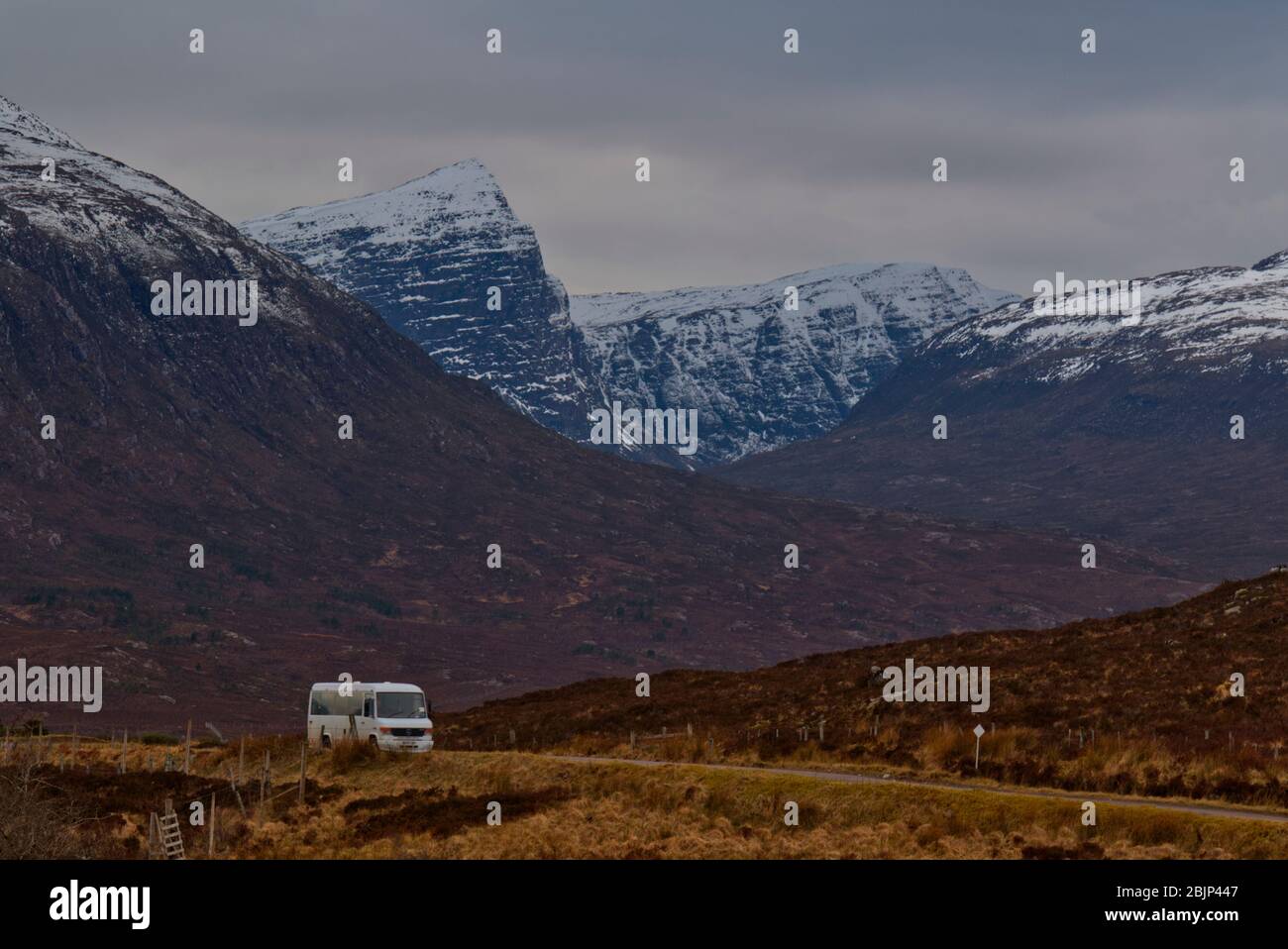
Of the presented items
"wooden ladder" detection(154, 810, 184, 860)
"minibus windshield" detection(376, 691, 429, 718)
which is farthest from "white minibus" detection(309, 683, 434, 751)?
"wooden ladder" detection(154, 810, 184, 860)

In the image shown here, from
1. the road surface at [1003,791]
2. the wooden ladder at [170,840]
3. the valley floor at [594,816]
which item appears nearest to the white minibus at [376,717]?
the valley floor at [594,816]

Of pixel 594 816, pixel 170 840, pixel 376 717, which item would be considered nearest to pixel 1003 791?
pixel 594 816

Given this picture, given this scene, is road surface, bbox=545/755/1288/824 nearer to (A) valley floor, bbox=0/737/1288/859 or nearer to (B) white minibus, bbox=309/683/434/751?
(A) valley floor, bbox=0/737/1288/859

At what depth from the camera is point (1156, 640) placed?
75.8 m

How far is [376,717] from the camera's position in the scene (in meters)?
57.5

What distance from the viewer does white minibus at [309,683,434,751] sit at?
5731 centimetres

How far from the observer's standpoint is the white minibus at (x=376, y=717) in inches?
2256

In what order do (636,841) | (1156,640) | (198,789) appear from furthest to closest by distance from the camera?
(1156,640) → (198,789) → (636,841)

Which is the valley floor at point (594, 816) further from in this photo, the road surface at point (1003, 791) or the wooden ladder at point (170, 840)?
the wooden ladder at point (170, 840)

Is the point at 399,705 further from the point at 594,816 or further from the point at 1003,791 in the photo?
the point at 1003,791
